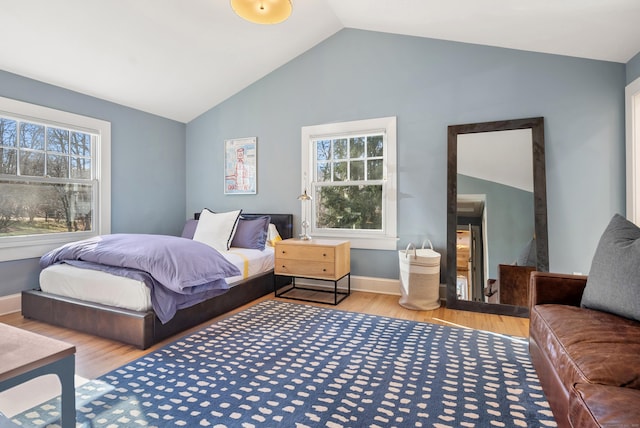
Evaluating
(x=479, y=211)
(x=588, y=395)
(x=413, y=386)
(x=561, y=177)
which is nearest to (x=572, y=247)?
(x=561, y=177)

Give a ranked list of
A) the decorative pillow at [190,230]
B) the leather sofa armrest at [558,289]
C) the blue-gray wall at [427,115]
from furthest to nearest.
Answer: the decorative pillow at [190,230] < the blue-gray wall at [427,115] < the leather sofa armrest at [558,289]

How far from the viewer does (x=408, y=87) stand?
3590 millimetres

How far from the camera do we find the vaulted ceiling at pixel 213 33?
2.57 meters

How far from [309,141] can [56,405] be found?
130 inches

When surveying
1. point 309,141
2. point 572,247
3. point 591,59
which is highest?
point 591,59

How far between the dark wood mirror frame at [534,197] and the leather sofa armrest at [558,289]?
116 centimetres

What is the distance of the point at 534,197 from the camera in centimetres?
305

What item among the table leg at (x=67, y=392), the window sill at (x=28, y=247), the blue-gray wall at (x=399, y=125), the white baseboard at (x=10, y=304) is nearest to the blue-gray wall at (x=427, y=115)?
the blue-gray wall at (x=399, y=125)

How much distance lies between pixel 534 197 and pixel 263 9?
9.49ft

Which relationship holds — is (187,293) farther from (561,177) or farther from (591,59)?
(591,59)

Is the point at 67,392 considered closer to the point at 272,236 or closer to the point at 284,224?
the point at 272,236

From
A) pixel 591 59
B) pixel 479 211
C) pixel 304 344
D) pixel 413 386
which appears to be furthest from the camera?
pixel 479 211

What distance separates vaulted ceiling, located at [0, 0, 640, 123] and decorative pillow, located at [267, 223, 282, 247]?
Answer: 2.02 meters

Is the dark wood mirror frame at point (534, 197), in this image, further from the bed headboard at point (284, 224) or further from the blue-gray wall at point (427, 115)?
the bed headboard at point (284, 224)
